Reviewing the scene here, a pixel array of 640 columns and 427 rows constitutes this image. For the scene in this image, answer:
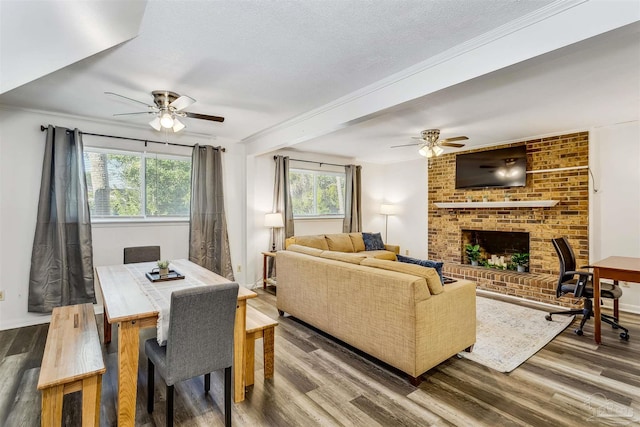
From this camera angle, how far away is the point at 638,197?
4.03m

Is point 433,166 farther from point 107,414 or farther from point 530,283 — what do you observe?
point 107,414

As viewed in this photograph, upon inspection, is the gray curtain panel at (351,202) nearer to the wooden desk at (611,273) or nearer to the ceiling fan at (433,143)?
the ceiling fan at (433,143)

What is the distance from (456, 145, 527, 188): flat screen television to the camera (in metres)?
5.00

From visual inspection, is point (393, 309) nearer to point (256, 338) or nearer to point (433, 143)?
point (256, 338)

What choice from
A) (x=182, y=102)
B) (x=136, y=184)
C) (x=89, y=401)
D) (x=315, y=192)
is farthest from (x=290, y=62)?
(x=315, y=192)

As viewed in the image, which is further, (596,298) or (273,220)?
(273,220)

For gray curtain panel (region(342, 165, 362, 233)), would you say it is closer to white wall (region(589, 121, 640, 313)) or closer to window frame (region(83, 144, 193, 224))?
window frame (region(83, 144, 193, 224))

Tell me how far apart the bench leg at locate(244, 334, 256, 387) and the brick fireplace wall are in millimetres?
4216

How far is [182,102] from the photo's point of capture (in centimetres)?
274

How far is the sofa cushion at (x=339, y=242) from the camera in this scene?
5.75 metres

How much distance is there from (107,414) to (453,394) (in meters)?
2.39

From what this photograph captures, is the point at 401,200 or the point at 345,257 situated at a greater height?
the point at 401,200

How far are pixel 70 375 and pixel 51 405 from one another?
0.57 feet

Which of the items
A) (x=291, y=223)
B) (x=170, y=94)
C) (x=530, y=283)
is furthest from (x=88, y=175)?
(x=530, y=283)
